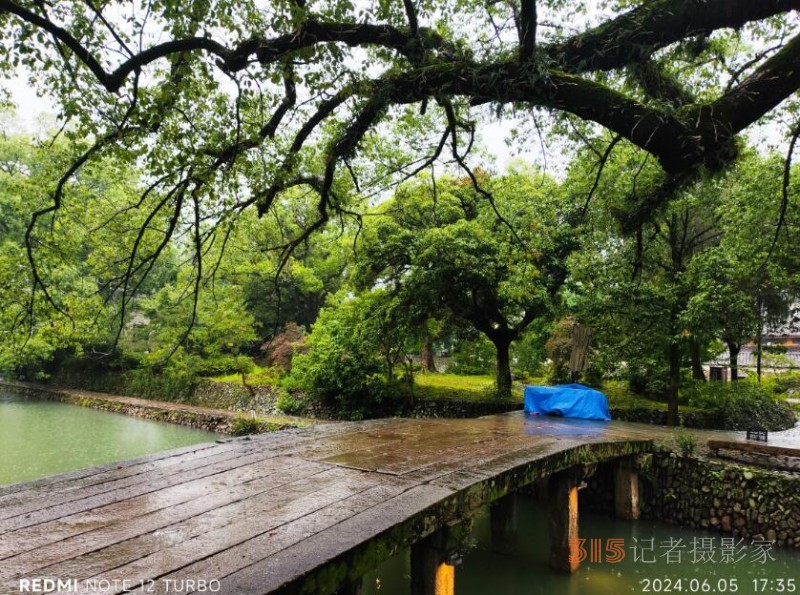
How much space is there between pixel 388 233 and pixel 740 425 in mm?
9722

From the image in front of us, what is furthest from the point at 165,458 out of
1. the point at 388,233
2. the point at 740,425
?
the point at 740,425

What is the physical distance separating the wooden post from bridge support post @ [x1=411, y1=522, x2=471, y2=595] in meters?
2.81

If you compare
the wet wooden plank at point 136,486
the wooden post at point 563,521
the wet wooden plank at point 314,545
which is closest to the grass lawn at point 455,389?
the wooden post at point 563,521

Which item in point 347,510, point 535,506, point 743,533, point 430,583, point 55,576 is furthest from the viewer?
point 535,506

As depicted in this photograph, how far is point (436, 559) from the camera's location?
14.7ft

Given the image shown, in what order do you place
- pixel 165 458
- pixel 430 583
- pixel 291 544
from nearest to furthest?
pixel 291 544 < pixel 430 583 < pixel 165 458

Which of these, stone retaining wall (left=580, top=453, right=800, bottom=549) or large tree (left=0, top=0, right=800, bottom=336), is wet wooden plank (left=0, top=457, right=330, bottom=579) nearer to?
large tree (left=0, top=0, right=800, bottom=336)

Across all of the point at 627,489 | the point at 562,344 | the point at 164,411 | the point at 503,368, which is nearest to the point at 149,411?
the point at 164,411

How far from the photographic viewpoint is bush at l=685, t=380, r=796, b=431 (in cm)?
1179

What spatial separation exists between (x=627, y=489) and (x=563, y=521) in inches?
85.0

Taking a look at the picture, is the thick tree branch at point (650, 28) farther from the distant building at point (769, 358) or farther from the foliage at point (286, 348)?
the foliage at point (286, 348)

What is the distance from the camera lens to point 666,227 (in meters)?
12.0

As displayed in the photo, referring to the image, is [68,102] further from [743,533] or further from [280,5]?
[743,533]
